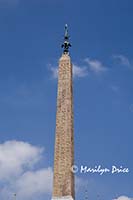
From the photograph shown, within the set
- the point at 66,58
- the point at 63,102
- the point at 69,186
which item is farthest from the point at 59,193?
the point at 66,58

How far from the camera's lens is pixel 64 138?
114 ft

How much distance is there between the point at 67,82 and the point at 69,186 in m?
6.60

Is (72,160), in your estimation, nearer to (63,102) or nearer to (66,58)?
(63,102)

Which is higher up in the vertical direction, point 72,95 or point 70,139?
point 72,95

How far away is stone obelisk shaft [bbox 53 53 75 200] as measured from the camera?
34.0 meters

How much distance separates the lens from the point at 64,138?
114 feet

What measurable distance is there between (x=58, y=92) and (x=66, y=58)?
2424mm

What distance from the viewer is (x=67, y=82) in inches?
1430

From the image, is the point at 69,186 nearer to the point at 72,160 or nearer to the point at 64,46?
the point at 72,160

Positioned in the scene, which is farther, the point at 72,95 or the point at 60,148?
the point at 72,95

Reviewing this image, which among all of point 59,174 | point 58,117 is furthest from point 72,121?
point 59,174

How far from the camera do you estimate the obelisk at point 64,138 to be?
111ft

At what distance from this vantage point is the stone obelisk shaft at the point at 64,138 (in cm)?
3397

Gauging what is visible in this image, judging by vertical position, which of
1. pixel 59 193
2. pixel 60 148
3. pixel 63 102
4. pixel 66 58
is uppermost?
pixel 66 58
